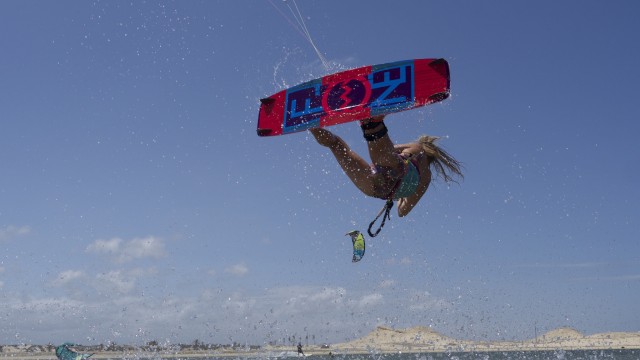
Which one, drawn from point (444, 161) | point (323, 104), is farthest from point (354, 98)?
point (444, 161)

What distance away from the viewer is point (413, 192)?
7855 mm

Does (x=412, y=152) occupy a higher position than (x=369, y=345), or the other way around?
(x=412, y=152)

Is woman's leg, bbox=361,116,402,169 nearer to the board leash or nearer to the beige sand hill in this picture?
the board leash

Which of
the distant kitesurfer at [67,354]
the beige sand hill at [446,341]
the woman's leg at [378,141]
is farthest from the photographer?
the beige sand hill at [446,341]

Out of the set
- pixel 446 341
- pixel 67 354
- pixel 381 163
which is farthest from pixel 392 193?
pixel 446 341

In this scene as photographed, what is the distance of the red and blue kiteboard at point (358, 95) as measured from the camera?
23.5ft

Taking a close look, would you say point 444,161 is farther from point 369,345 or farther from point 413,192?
point 369,345

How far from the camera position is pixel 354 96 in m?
7.50

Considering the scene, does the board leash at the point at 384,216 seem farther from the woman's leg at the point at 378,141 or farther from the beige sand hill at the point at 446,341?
the beige sand hill at the point at 446,341

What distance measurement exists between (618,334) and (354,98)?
175m

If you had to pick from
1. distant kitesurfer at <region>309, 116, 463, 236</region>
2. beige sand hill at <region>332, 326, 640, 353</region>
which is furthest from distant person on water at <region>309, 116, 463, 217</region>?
beige sand hill at <region>332, 326, 640, 353</region>

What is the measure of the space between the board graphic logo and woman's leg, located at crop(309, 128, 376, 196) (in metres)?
0.31

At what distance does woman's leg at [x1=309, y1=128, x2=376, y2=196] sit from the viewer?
23.8 feet

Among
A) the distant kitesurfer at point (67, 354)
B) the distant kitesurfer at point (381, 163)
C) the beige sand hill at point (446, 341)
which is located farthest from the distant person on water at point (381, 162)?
the beige sand hill at point (446, 341)
